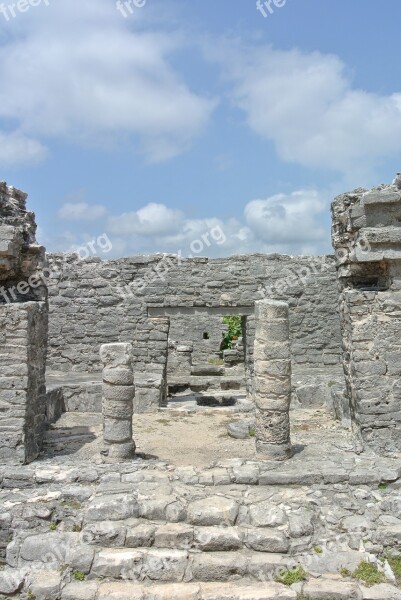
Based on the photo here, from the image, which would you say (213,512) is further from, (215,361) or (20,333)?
(215,361)

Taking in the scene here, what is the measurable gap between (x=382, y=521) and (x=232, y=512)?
1.67 m

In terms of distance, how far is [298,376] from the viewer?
13406mm

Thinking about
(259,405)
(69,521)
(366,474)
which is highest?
(259,405)

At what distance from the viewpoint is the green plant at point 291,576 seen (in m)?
5.26

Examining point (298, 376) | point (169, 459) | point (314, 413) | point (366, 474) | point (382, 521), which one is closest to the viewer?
point (382, 521)

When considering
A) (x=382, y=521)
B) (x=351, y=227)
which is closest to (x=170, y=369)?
(x=351, y=227)

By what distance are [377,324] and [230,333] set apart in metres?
14.6

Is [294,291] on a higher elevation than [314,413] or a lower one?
higher

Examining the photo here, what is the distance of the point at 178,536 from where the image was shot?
5.70 m

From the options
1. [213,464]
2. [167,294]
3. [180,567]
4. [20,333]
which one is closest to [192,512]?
[180,567]

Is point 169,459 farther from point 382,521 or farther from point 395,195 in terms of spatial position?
point 395,195

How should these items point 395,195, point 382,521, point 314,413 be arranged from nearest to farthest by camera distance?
1. point 382,521
2. point 395,195
3. point 314,413

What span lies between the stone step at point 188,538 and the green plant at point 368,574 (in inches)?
28.7

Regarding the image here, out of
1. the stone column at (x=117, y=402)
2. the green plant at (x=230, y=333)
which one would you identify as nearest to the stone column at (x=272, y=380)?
the stone column at (x=117, y=402)
